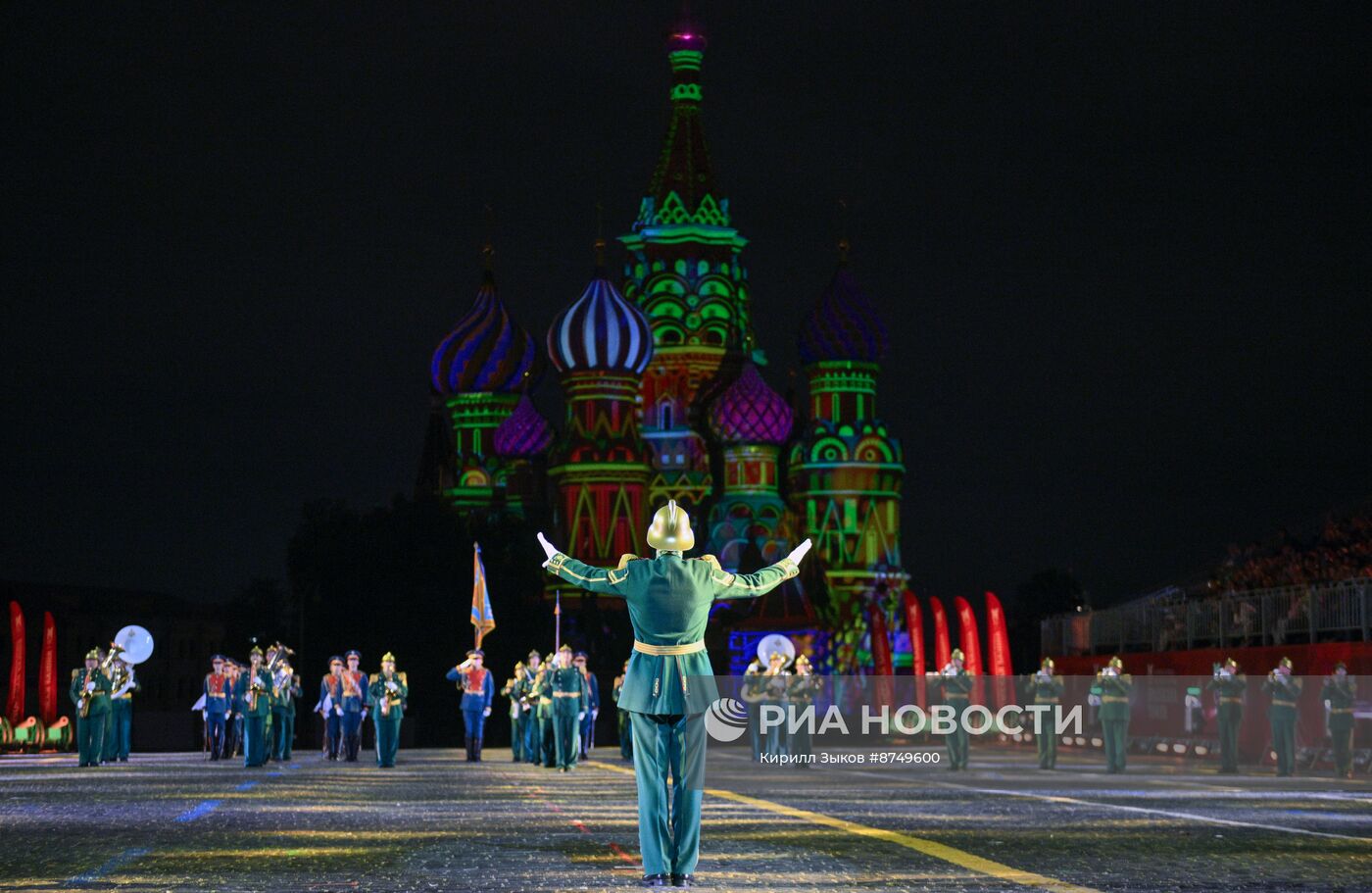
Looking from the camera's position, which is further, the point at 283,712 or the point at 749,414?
the point at 749,414

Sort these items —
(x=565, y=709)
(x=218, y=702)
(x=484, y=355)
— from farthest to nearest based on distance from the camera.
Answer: (x=484, y=355)
(x=218, y=702)
(x=565, y=709)

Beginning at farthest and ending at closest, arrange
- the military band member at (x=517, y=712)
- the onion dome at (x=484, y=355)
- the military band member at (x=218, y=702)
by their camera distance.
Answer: the onion dome at (x=484, y=355) < the military band member at (x=517, y=712) < the military band member at (x=218, y=702)

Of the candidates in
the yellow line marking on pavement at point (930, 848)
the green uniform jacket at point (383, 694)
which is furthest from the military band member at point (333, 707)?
the yellow line marking on pavement at point (930, 848)

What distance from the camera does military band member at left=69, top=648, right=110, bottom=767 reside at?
124 feet

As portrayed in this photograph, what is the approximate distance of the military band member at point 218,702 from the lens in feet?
138

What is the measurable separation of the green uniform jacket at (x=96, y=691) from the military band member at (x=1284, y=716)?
18353 millimetres

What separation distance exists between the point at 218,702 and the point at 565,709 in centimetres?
820

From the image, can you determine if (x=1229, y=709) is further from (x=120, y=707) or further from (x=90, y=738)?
(x=120, y=707)

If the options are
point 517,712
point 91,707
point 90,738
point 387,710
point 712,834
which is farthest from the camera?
point 517,712

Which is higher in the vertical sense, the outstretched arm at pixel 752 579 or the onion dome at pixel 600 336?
the onion dome at pixel 600 336

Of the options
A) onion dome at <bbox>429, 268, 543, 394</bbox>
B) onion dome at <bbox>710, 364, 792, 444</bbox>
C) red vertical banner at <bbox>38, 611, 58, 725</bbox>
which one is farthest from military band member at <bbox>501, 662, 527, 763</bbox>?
onion dome at <bbox>429, 268, 543, 394</bbox>

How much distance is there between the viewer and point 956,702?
3719cm

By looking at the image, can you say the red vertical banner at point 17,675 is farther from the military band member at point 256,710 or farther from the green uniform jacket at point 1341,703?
the green uniform jacket at point 1341,703

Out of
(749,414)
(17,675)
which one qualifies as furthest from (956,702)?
(749,414)
